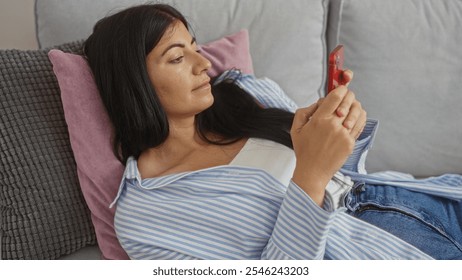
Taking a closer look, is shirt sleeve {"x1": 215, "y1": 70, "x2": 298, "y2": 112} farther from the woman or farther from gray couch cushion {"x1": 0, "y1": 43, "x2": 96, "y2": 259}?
gray couch cushion {"x1": 0, "y1": 43, "x2": 96, "y2": 259}

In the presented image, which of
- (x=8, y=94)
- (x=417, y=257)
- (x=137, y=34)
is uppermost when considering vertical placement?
(x=137, y=34)

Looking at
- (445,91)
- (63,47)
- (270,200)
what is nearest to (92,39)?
(63,47)

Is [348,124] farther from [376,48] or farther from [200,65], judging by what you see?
[376,48]

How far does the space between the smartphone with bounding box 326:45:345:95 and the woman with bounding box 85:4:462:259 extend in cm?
2

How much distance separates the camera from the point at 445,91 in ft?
4.46

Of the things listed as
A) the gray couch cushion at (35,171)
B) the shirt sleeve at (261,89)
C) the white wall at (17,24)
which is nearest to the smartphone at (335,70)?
the shirt sleeve at (261,89)

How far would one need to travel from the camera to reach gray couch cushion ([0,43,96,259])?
104cm

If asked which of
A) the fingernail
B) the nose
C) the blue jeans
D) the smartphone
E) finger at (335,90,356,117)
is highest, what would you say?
the smartphone

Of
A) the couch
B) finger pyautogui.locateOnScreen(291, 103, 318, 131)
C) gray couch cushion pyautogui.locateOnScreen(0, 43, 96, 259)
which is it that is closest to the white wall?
the couch

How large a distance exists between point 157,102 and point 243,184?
0.76ft

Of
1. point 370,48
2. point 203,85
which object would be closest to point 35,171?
point 203,85

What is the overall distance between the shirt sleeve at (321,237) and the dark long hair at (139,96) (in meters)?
0.22

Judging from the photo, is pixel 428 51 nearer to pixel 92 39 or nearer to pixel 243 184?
pixel 243 184

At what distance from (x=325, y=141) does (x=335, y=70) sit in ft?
0.42
